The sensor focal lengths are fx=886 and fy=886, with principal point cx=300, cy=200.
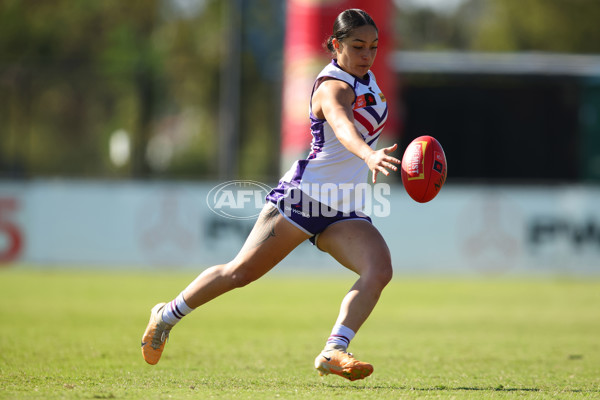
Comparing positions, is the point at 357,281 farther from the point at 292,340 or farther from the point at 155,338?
the point at 292,340

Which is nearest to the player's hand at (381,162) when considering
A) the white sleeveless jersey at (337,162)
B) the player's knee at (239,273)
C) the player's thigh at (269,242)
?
the white sleeveless jersey at (337,162)

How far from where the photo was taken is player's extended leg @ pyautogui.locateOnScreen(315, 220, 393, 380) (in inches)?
219

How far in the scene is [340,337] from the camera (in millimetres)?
5715

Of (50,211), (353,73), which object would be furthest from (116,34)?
(353,73)

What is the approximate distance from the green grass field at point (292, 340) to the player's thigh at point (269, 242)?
2.78ft

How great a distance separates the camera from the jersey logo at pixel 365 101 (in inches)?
235

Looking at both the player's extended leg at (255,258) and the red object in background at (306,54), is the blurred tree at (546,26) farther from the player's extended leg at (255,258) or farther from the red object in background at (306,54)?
the player's extended leg at (255,258)

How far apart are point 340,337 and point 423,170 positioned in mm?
1214

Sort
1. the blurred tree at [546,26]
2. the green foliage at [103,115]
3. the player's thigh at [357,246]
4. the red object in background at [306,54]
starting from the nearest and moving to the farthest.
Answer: the player's thigh at [357,246], the red object in background at [306,54], the green foliage at [103,115], the blurred tree at [546,26]

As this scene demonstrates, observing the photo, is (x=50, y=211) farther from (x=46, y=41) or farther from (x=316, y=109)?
(x=46, y=41)

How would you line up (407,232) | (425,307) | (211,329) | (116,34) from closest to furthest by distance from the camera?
(211,329) → (425,307) → (407,232) → (116,34)

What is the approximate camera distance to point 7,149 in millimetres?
20781

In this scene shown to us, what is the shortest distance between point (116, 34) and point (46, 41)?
162 inches

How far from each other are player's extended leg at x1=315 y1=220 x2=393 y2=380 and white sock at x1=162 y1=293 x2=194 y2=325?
1.08 m
